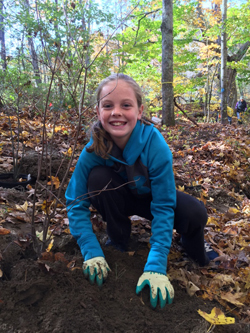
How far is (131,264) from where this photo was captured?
1.72 meters

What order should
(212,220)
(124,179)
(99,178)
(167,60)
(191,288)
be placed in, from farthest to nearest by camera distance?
(167,60) → (212,220) → (124,179) → (99,178) → (191,288)

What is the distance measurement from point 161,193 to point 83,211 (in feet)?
1.74

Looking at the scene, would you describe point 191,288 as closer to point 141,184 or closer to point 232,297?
point 232,297

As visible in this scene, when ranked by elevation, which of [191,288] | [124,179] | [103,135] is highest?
[103,135]

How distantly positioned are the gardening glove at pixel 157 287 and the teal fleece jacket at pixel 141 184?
13 cm

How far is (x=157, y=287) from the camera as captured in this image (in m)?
1.39

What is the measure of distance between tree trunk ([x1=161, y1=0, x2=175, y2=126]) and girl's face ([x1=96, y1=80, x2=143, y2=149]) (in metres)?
5.66

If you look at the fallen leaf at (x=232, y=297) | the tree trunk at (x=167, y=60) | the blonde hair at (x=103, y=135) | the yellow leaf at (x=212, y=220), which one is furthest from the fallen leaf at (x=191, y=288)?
the tree trunk at (x=167, y=60)

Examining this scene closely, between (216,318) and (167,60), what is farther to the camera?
(167,60)

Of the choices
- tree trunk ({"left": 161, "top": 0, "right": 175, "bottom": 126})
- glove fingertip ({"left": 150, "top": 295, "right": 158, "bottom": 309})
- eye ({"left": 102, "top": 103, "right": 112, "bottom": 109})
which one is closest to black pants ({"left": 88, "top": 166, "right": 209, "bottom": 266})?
eye ({"left": 102, "top": 103, "right": 112, "bottom": 109})

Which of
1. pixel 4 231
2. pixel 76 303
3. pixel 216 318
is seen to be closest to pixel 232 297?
pixel 216 318

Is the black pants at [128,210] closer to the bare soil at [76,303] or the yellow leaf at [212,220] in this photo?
the bare soil at [76,303]

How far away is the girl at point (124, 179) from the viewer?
1.60m

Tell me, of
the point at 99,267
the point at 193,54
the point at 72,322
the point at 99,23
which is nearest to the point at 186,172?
the point at 99,267
